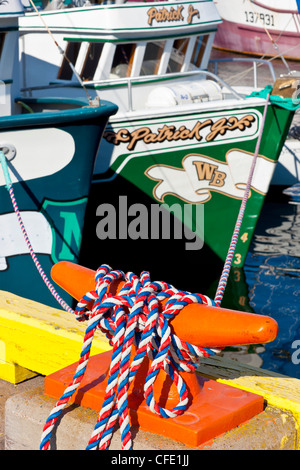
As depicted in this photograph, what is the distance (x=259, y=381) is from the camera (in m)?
2.72

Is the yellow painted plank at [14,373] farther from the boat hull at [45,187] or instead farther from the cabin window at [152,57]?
the cabin window at [152,57]

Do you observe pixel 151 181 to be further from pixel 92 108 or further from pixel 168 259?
pixel 92 108

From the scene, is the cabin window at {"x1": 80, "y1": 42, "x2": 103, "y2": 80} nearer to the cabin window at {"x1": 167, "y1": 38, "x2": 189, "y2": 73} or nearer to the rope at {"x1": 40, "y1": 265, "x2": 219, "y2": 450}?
the cabin window at {"x1": 167, "y1": 38, "x2": 189, "y2": 73}

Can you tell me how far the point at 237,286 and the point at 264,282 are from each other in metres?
0.41

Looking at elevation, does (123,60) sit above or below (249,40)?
above

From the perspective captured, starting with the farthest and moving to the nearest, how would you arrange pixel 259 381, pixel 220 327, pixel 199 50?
pixel 199 50, pixel 259 381, pixel 220 327

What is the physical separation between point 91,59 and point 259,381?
7.40 metres

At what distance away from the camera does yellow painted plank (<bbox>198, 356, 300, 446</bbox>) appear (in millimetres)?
2496

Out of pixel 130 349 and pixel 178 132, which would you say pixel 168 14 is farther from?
pixel 130 349

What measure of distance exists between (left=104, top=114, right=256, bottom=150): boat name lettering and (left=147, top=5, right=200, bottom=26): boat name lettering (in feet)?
6.13

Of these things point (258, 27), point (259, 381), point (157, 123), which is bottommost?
point (258, 27)

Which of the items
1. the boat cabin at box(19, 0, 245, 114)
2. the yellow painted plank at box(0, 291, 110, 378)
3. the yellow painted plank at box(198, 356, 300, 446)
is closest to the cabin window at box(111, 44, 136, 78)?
the boat cabin at box(19, 0, 245, 114)

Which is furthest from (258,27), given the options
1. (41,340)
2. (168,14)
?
(41,340)

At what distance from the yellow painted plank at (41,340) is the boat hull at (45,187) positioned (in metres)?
3.55
